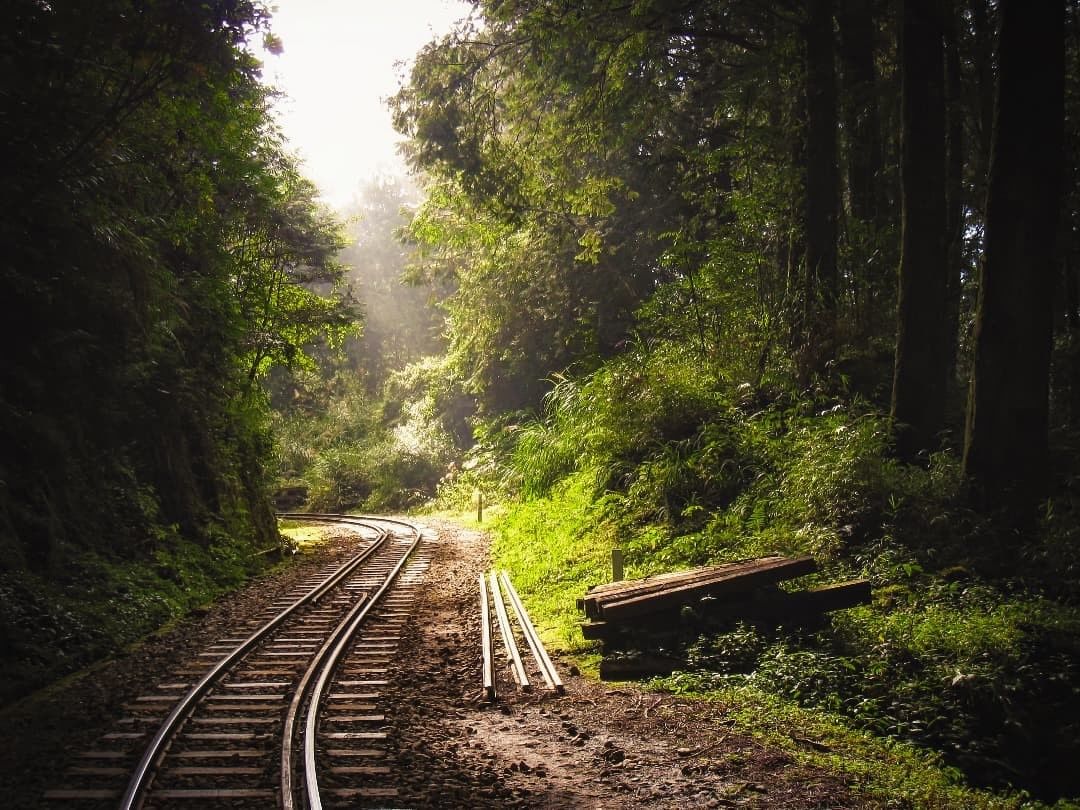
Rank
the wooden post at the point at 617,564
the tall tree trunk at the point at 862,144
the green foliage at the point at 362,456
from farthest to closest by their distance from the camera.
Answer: the green foliage at the point at 362,456, the tall tree trunk at the point at 862,144, the wooden post at the point at 617,564

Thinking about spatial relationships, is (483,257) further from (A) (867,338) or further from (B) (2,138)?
(B) (2,138)

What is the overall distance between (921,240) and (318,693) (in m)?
9.72

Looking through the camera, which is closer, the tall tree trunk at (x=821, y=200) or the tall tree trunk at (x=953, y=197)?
the tall tree trunk at (x=821, y=200)

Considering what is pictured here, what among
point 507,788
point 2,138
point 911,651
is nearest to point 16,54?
point 2,138

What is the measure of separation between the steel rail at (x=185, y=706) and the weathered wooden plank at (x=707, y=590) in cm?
414

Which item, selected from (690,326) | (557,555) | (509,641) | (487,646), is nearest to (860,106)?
(690,326)

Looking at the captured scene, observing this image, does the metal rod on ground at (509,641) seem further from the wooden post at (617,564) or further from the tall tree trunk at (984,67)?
the tall tree trunk at (984,67)

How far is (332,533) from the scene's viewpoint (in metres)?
22.3

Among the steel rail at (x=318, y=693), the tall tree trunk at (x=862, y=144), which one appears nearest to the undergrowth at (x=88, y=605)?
the steel rail at (x=318, y=693)

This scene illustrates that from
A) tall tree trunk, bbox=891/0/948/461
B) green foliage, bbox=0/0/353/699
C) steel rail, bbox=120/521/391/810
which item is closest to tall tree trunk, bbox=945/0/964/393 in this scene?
tall tree trunk, bbox=891/0/948/461

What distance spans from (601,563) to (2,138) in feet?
32.6

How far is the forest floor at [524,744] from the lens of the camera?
16.3 feet

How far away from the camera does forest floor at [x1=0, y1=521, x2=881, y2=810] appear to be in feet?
16.3

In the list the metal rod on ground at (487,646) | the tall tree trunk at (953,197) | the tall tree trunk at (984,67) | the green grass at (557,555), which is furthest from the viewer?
the tall tree trunk at (953,197)
